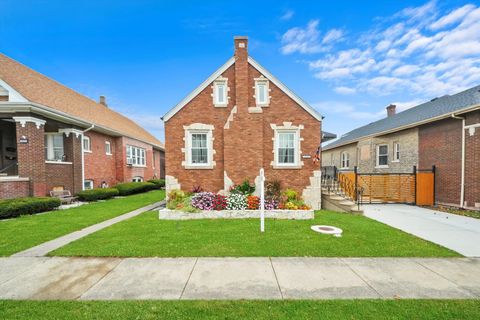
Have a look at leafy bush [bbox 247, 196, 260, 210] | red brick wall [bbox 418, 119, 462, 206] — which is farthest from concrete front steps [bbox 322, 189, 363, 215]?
red brick wall [bbox 418, 119, 462, 206]

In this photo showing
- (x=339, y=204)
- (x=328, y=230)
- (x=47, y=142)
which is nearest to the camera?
(x=328, y=230)

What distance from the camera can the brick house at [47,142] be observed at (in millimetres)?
10812

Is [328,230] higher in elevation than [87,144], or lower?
lower

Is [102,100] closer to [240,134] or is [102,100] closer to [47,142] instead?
[47,142]

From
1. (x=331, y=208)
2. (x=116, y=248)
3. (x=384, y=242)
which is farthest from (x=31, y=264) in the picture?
(x=331, y=208)

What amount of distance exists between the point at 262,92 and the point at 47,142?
13.6 meters

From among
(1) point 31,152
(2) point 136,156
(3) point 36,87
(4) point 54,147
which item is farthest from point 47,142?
(2) point 136,156

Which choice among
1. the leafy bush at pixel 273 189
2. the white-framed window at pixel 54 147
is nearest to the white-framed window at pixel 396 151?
the leafy bush at pixel 273 189

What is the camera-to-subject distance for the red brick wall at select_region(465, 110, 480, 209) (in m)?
9.91

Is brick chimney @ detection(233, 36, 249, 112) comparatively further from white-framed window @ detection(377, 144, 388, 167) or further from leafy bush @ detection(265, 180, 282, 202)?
white-framed window @ detection(377, 144, 388, 167)

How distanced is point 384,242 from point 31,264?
8.98 meters

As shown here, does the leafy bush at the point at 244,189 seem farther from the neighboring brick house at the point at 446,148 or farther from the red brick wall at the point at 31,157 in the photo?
the neighboring brick house at the point at 446,148

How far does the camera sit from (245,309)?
10.5ft

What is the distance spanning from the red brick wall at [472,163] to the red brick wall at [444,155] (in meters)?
0.35
